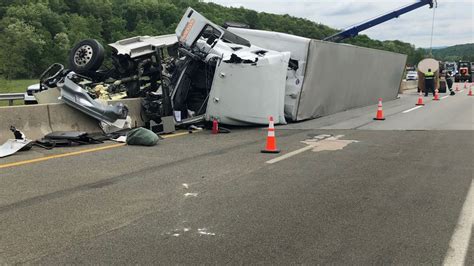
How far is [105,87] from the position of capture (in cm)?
1237

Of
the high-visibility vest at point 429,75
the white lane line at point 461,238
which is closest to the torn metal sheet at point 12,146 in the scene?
the white lane line at point 461,238

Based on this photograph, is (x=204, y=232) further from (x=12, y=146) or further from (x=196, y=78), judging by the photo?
(x=196, y=78)

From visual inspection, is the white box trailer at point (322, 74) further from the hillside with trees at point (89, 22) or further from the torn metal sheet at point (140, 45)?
the hillside with trees at point (89, 22)

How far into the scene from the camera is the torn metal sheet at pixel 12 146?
8281 mm

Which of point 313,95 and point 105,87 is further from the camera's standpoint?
point 313,95

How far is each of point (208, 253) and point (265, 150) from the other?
513 cm

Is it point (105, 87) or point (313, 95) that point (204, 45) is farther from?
point (313, 95)

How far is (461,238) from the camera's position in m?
4.33

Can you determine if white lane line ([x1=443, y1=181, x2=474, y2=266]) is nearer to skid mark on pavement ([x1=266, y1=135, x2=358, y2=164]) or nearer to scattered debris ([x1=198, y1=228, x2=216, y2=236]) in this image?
scattered debris ([x1=198, y1=228, x2=216, y2=236])

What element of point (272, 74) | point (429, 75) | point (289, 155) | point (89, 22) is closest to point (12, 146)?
point (289, 155)

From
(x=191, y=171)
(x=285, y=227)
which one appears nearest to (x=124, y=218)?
(x=285, y=227)

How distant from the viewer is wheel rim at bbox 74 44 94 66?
12.4 m

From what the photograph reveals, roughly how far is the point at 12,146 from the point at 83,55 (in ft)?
14.9

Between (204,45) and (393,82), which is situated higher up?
(204,45)
